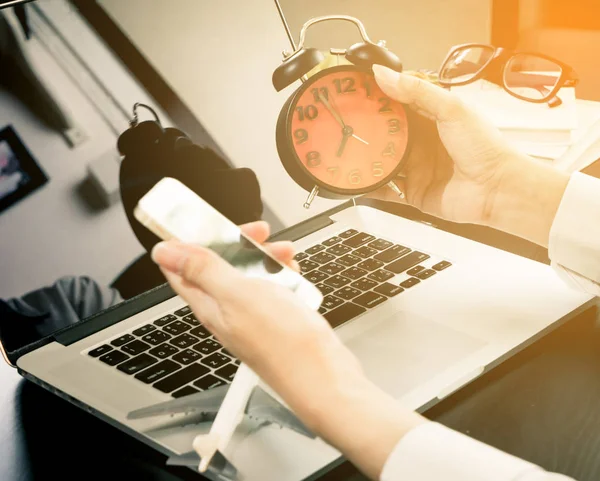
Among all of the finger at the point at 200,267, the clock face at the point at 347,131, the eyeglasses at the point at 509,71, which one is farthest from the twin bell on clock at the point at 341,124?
the eyeglasses at the point at 509,71

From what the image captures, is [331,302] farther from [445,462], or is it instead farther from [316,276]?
[445,462]

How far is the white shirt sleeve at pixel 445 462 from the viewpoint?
0.48m

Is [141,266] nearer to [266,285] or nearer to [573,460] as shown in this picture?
[266,285]

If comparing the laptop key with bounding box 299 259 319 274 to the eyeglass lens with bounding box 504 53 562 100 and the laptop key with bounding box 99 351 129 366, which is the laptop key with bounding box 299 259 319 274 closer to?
the laptop key with bounding box 99 351 129 366

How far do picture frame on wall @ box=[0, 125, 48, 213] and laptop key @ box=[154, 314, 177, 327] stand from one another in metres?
0.21

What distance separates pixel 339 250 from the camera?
975 mm

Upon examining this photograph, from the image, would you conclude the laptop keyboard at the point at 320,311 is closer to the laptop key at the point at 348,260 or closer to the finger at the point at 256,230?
the laptop key at the point at 348,260

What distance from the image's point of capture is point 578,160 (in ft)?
3.62

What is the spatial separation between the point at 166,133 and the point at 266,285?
0.44 metres

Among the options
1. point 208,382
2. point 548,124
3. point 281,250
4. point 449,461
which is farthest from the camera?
point 548,124

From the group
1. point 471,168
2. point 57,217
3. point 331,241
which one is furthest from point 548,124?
point 57,217

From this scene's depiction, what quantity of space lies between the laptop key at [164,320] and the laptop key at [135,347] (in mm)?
40

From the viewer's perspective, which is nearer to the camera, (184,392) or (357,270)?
(184,392)

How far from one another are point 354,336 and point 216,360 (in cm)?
15
